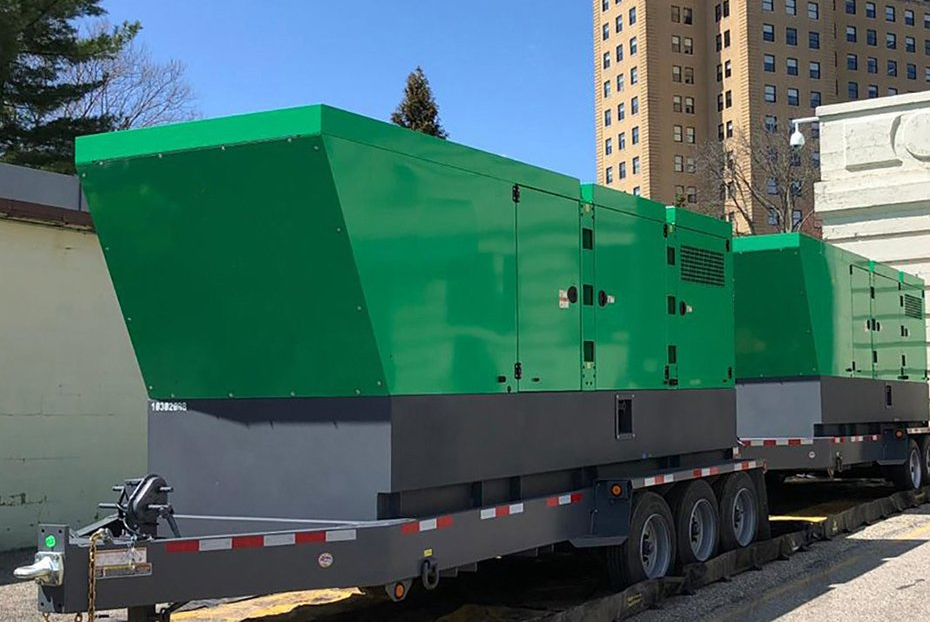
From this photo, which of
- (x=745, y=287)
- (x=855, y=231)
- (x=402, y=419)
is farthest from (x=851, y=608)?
(x=855, y=231)

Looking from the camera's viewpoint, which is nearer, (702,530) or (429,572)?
(429,572)

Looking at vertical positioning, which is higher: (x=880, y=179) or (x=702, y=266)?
(x=880, y=179)

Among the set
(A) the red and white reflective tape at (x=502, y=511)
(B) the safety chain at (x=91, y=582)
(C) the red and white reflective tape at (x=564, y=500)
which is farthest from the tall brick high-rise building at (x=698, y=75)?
(B) the safety chain at (x=91, y=582)

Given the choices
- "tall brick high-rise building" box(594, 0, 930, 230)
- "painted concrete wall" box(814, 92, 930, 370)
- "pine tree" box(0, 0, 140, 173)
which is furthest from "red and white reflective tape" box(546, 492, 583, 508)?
"tall brick high-rise building" box(594, 0, 930, 230)

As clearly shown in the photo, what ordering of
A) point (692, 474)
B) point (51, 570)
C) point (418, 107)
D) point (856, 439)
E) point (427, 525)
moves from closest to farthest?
point (51, 570), point (427, 525), point (692, 474), point (856, 439), point (418, 107)

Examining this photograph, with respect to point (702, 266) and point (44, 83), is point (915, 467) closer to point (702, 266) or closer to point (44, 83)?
point (702, 266)

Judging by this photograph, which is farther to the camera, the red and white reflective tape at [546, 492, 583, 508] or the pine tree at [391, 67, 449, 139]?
the pine tree at [391, 67, 449, 139]

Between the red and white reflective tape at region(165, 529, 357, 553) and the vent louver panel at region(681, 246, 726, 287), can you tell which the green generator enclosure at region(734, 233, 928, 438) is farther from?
the red and white reflective tape at region(165, 529, 357, 553)

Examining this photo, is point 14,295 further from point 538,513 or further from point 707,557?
point 707,557

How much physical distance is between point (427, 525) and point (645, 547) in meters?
3.00

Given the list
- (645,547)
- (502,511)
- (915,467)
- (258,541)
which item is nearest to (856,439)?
(915,467)

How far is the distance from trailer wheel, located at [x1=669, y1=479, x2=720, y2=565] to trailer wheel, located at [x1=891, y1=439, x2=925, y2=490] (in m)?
6.49

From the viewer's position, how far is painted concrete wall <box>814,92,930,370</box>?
22.5 m

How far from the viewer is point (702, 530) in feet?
31.8
